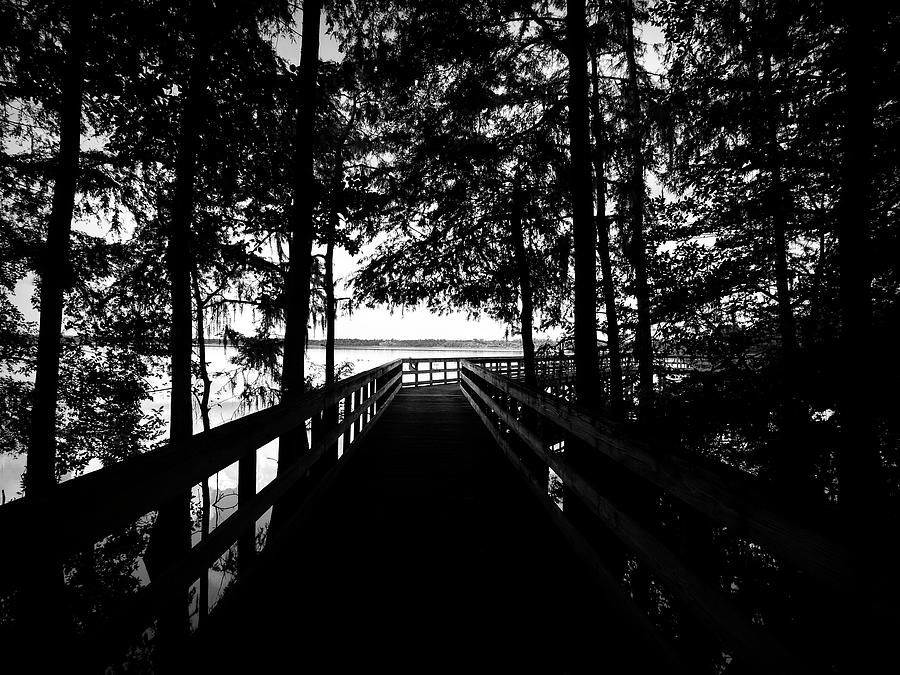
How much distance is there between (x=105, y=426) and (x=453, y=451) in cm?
1005

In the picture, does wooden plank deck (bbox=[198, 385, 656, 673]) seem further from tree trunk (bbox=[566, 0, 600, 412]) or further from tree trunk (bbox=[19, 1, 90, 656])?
tree trunk (bbox=[19, 1, 90, 656])

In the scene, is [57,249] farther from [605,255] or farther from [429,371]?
[429,371]

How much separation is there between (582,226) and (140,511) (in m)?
4.90

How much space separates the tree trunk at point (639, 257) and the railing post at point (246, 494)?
198 inches

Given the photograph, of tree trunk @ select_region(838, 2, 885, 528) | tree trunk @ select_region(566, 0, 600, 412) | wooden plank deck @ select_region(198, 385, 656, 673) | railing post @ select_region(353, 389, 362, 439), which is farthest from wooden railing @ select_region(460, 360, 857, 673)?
railing post @ select_region(353, 389, 362, 439)

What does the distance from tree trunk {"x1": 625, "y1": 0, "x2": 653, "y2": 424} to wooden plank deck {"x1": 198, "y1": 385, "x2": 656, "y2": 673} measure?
316 centimetres

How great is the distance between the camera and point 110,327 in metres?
8.79

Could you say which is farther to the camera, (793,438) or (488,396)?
(488,396)

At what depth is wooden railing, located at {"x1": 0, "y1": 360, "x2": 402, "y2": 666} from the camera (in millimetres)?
1232

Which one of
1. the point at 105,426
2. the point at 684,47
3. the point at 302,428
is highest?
the point at 684,47

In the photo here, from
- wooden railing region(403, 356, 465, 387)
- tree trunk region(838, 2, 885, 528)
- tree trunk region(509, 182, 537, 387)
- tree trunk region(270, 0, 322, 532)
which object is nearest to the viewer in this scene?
tree trunk region(838, 2, 885, 528)

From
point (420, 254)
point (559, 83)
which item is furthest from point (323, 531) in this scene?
point (559, 83)

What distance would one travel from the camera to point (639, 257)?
673 cm

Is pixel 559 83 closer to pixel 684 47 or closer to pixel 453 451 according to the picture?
pixel 684 47
